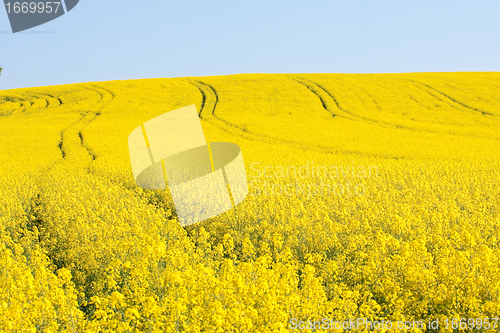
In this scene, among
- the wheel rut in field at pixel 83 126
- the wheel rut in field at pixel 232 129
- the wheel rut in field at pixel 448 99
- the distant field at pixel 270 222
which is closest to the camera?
the distant field at pixel 270 222

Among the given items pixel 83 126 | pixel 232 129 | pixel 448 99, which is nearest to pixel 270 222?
pixel 232 129

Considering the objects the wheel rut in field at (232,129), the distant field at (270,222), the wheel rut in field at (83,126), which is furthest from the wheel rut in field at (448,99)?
the wheel rut in field at (83,126)

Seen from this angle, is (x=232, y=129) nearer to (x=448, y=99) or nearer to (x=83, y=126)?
(x=83, y=126)

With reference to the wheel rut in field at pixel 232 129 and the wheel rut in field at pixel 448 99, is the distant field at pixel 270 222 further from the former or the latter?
the wheel rut in field at pixel 448 99

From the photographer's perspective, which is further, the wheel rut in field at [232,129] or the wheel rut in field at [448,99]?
the wheel rut in field at [448,99]

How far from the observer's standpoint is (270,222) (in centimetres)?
991

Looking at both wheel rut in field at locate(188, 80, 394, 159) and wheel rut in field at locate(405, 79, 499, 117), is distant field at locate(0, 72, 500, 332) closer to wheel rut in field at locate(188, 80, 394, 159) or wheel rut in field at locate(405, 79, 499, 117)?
Answer: wheel rut in field at locate(188, 80, 394, 159)

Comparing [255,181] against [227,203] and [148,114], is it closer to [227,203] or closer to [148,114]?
[227,203]

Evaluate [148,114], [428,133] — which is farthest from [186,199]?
[148,114]

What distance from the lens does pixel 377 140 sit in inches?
1008

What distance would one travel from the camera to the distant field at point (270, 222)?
198 inches

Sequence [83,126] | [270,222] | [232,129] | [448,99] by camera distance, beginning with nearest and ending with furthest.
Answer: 1. [270,222]
2. [232,129]
3. [83,126]
4. [448,99]

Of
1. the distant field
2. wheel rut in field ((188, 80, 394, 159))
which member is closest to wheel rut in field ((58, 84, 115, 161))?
the distant field

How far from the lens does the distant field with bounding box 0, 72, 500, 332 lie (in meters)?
5.03
